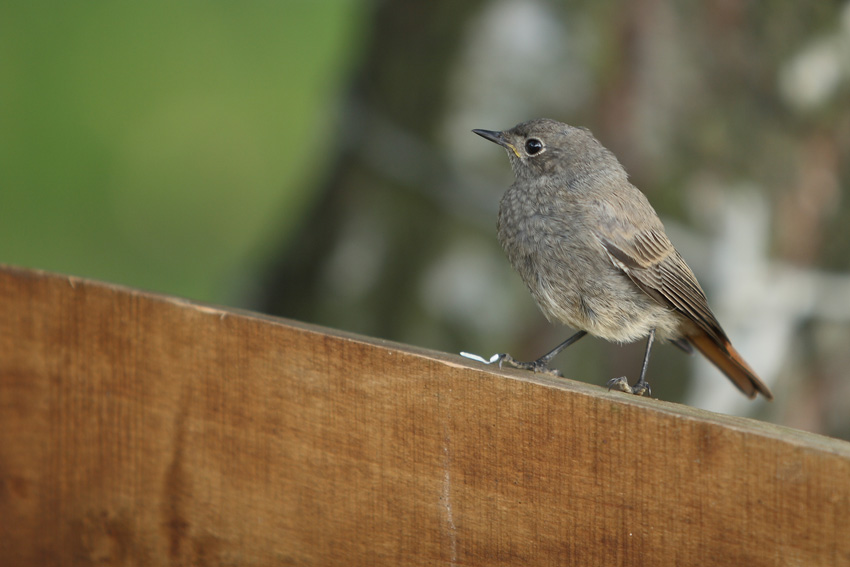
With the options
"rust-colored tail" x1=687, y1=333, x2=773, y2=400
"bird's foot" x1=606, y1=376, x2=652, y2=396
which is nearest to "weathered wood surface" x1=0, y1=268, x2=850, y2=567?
"bird's foot" x1=606, y1=376, x2=652, y2=396

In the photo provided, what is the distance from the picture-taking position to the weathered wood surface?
1.96 metres

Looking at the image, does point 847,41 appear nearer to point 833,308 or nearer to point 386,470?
point 833,308

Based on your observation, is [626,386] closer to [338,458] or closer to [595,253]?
[595,253]

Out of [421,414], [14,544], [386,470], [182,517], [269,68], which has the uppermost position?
[269,68]

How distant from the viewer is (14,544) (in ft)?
9.40

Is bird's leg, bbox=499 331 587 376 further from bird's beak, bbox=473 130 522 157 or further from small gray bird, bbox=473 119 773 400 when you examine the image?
bird's beak, bbox=473 130 522 157

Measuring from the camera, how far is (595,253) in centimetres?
382

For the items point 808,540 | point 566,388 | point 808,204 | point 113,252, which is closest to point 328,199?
point 808,204

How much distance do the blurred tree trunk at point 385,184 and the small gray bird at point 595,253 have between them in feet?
5.57

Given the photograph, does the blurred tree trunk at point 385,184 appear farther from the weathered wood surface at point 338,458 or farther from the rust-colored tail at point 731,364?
the weathered wood surface at point 338,458

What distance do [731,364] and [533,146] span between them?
4.11ft

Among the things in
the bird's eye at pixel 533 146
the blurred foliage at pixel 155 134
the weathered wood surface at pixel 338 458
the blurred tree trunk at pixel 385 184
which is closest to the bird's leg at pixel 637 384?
the bird's eye at pixel 533 146

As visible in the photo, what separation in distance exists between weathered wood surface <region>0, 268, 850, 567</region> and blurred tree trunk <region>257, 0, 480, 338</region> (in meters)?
3.17

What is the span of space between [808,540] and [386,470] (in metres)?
0.99
